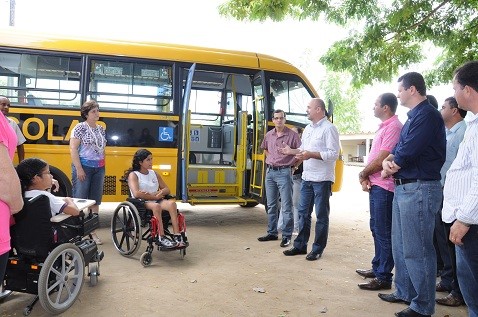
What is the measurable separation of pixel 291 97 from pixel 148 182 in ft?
10.5

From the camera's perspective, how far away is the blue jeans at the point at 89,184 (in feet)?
16.6

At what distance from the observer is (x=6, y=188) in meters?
1.78

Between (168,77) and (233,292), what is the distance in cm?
374

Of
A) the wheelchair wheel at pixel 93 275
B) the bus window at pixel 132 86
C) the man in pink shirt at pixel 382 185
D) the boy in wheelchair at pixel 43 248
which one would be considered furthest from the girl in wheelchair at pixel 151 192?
the man in pink shirt at pixel 382 185

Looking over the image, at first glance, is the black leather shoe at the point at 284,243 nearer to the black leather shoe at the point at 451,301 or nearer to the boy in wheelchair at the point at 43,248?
the black leather shoe at the point at 451,301

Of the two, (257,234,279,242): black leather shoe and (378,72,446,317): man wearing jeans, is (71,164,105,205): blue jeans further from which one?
(378,72,446,317): man wearing jeans

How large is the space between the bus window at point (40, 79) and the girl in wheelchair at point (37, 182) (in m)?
2.89

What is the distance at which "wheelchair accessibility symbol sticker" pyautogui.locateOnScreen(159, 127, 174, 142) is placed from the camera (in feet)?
20.8

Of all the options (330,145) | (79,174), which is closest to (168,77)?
(79,174)

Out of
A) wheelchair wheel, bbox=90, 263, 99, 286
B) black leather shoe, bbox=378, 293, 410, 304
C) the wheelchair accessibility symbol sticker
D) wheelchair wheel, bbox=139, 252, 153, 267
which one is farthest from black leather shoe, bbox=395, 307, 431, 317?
the wheelchair accessibility symbol sticker

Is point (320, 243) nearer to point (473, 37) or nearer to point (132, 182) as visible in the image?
point (132, 182)

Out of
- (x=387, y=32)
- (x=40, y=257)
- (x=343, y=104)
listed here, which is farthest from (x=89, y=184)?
(x=343, y=104)

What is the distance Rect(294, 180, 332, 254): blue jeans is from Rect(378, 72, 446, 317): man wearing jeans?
1.55 meters

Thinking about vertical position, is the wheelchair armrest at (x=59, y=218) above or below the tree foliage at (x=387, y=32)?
below
